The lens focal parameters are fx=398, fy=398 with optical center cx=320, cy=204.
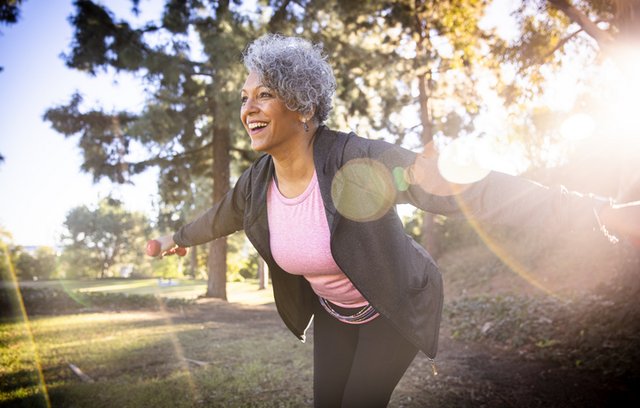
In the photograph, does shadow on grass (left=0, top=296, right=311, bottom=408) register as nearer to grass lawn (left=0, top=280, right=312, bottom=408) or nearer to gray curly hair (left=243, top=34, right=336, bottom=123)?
grass lawn (left=0, top=280, right=312, bottom=408)

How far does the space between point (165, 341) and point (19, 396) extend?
3.09 meters

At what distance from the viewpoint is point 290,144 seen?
2.19m

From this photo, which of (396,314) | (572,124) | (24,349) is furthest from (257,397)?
(572,124)

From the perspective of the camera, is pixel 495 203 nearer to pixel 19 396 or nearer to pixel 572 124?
pixel 19 396

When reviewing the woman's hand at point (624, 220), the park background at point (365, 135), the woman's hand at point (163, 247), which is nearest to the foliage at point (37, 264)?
the park background at point (365, 135)

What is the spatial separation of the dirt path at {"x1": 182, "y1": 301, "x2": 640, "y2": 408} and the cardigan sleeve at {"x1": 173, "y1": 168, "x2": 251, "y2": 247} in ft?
8.73

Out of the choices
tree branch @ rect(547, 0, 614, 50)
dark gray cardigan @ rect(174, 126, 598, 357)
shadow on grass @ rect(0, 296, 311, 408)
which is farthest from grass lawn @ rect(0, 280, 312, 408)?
tree branch @ rect(547, 0, 614, 50)

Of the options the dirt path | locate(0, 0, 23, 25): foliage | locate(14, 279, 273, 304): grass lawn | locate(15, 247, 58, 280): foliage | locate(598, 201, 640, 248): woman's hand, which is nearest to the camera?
locate(598, 201, 640, 248): woman's hand

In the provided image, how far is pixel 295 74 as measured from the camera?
2.20 m

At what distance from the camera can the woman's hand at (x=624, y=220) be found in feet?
3.74

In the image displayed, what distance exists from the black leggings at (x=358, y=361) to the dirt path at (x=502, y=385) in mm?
2106

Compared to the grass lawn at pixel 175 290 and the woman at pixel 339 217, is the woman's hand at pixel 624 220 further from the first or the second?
the grass lawn at pixel 175 290

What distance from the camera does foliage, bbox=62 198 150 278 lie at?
55.4m

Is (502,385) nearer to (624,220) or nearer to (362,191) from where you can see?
(362,191)
